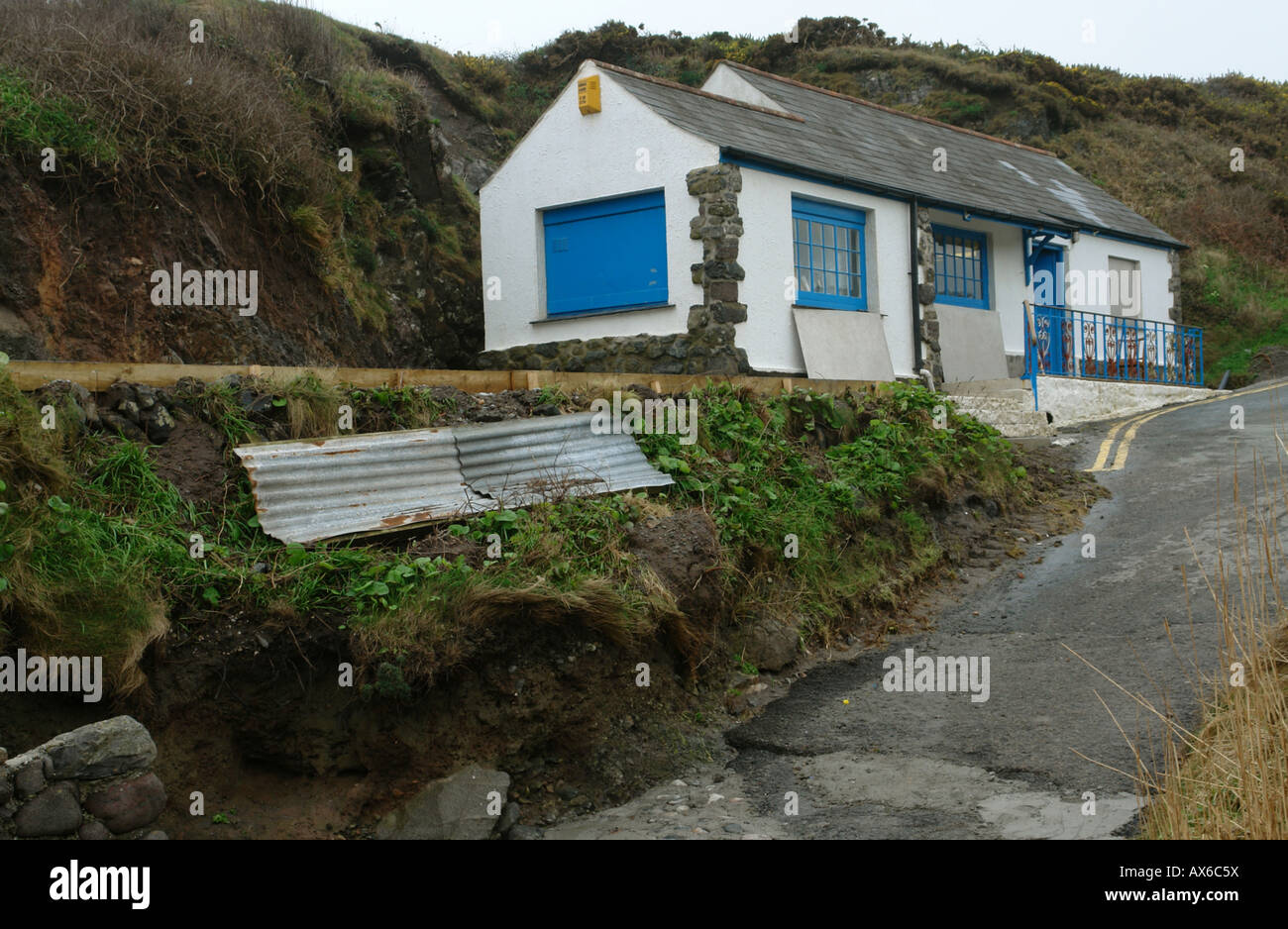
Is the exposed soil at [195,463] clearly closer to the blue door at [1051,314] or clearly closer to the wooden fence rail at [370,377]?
the wooden fence rail at [370,377]

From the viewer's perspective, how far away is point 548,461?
27.5ft

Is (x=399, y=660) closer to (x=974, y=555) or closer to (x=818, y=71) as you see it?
(x=974, y=555)

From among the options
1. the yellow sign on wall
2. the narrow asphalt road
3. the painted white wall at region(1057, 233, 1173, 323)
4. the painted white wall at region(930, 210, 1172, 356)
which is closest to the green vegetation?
the narrow asphalt road

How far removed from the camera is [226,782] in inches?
245

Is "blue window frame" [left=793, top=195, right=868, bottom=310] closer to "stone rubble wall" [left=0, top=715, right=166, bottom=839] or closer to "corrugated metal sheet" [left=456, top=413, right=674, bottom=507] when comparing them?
"corrugated metal sheet" [left=456, top=413, right=674, bottom=507]

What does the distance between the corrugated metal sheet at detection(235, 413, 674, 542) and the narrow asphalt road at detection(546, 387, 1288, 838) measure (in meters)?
2.19

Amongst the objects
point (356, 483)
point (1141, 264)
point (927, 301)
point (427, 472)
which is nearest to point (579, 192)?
point (927, 301)

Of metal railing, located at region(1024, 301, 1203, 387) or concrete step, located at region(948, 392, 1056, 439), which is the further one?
metal railing, located at region(1024, 301, 1203, 387)

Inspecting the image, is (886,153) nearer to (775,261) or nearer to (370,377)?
(775,261)

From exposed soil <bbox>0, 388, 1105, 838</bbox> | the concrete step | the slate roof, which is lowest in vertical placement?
exposed soil <bbox>0, 388, 1105, 838</bbox>

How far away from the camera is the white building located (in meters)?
14.1

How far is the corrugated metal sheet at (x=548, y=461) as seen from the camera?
796 cm

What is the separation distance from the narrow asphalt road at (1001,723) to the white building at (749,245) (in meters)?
5.13

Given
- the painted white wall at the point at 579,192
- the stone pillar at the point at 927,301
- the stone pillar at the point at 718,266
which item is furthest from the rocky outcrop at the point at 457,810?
the stone pillar at the point at 927,301
